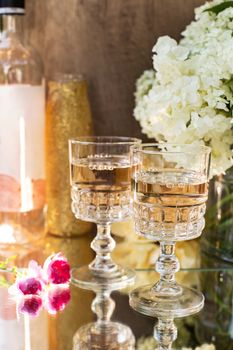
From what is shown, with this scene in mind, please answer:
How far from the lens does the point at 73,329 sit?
0.83 metres

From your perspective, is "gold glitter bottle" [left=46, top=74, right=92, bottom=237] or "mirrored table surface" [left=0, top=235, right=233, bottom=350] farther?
"gold glitter bottle" [left=46, top=74, right=92, bottom=237]

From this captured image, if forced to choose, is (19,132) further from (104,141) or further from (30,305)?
(30,305)

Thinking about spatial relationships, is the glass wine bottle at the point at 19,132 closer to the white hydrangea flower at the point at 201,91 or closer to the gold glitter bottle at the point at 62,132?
the gold glitter bottle at the point at 62,132

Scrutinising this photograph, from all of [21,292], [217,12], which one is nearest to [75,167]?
[21,292]

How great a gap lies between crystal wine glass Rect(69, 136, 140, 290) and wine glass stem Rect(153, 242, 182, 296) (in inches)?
2.9

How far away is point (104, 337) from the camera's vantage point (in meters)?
0.81

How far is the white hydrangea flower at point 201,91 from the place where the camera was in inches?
36.4

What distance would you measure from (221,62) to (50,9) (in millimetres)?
426

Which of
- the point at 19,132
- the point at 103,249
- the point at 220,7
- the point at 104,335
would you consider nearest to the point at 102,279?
the point at 103,249

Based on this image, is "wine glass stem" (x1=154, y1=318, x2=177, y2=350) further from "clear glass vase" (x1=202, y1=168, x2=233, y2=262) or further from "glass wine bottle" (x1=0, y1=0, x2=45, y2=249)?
"glass wine bottle" (x1=0, y1=0, x2=45, y2=249)

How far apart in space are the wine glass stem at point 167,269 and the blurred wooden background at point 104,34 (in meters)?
0.43

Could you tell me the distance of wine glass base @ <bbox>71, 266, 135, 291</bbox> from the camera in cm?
95


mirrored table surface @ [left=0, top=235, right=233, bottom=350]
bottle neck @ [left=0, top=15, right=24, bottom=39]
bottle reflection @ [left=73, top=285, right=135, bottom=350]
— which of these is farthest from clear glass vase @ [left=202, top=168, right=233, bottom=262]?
bottle neck @ [left=0, top=15, right=24, bottom=39]

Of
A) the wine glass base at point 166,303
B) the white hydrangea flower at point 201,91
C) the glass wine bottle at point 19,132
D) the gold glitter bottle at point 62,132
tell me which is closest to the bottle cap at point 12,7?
the glass wine bottle at point 19,132
